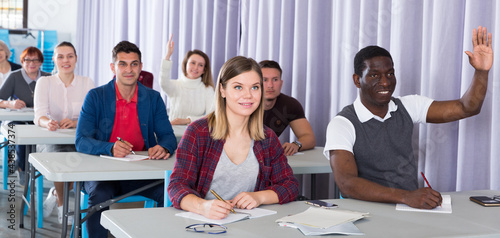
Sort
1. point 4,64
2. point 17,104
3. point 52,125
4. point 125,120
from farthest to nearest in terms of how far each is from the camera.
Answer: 1. point 4,64
2. point 17,104
3. point 52,125
4. point 125,120

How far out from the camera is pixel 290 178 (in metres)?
2.17

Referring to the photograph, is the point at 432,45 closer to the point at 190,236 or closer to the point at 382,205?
the point at 382,205

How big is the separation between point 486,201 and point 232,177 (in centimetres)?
96

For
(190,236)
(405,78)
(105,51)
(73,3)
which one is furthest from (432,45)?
(73,3)

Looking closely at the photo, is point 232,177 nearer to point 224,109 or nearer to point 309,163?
point 224,109

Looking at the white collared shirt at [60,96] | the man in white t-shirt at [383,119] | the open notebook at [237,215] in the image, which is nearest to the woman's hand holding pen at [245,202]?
the open notebook at [237,215]

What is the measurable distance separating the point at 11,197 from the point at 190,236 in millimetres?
3720

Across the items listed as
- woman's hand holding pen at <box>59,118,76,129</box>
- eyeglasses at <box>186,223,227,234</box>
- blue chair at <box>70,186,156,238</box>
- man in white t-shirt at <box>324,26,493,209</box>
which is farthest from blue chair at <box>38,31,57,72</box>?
eyeglasses at <box>186,223,227,234</box>

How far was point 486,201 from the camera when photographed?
1.99 meters

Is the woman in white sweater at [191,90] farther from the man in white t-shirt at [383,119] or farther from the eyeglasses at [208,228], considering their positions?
the eyeglasses at [208,228]

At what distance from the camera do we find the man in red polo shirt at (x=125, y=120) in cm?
289

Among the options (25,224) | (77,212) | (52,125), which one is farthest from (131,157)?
(25,224)

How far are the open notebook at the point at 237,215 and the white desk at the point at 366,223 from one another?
0.09ft

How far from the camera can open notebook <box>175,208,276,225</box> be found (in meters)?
1.66
